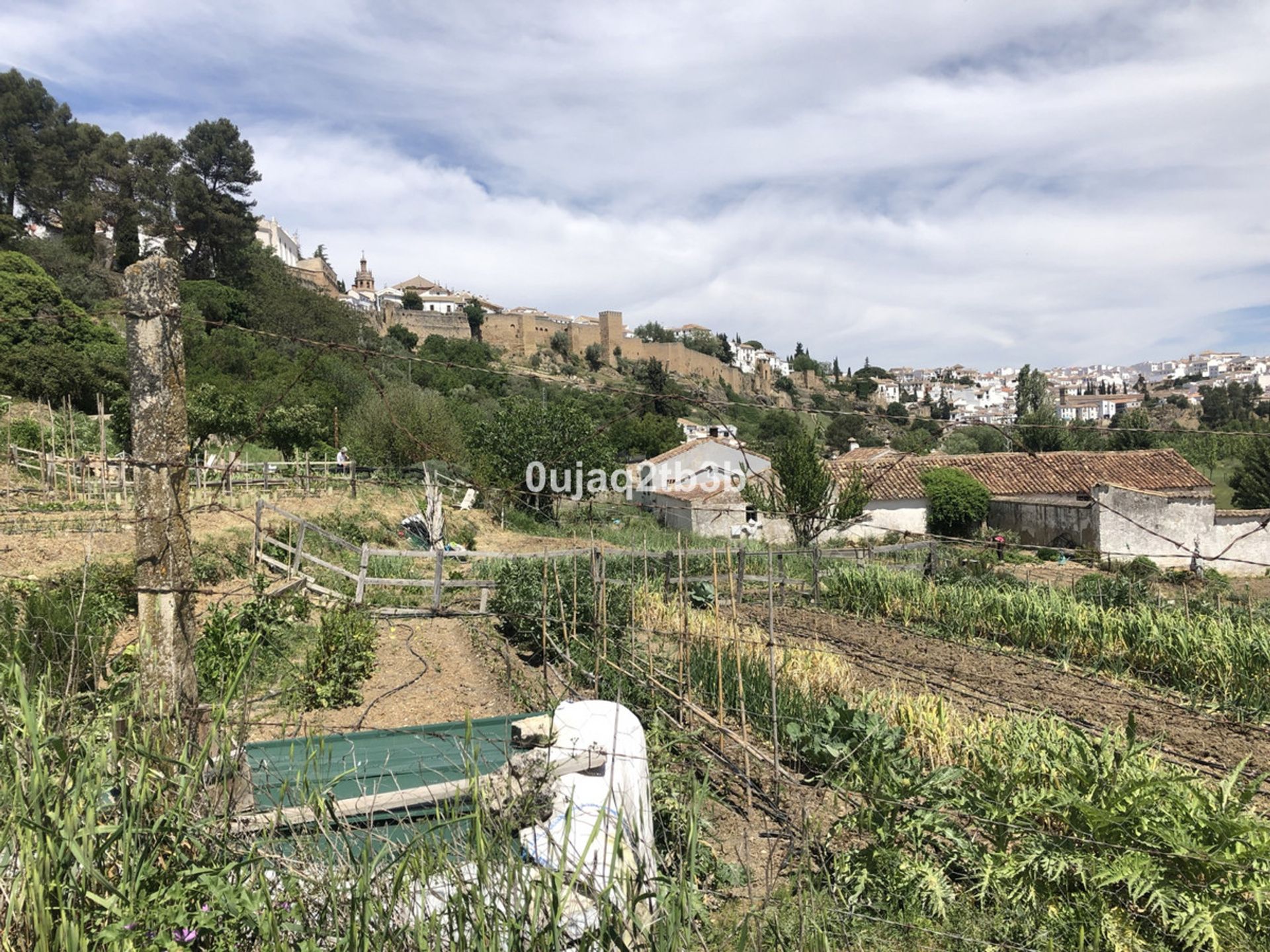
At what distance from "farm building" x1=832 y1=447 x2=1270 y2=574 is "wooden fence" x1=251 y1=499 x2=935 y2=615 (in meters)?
7.50

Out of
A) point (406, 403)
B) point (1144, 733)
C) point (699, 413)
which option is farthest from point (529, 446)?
point (699, 413)

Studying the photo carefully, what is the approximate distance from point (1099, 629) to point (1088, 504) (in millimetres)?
12076

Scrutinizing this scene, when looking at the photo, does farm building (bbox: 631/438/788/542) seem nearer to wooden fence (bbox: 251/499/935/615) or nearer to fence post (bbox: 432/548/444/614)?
wooden fence (bbox: 251/499/935/615)

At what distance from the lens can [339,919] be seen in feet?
5.82

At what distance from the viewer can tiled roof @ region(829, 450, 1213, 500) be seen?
24.7 m

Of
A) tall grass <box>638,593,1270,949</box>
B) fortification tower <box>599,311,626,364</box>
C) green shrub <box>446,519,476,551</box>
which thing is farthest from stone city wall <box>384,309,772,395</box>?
tall grass <box>638,593,1270,949</box>

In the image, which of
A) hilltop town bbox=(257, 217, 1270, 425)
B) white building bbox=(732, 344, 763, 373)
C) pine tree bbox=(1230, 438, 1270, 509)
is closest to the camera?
pine tree bbox=(1230, 438, 1270, 509)

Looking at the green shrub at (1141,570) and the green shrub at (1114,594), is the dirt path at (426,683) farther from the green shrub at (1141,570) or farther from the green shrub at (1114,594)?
the green shrub at (1141,570)

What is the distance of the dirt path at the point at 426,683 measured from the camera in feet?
21.5

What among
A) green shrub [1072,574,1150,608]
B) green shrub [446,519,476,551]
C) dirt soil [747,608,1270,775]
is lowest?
dirt soil [747,608,1270,775]

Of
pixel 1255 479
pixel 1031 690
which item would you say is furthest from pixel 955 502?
pixel 1031 690

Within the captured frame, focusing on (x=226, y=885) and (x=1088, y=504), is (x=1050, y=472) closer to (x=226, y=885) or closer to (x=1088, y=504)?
(x=1088, y=504)

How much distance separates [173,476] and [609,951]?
89.3 inches

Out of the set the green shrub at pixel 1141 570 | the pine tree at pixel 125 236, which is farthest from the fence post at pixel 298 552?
the pine tree at pixel 125 236
